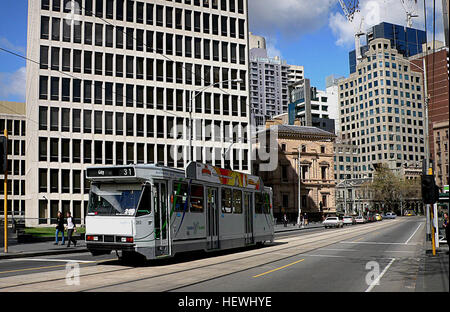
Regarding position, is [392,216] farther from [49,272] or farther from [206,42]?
[49,272]

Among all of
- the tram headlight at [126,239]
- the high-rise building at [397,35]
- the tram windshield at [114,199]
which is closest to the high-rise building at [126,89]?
the tram windshield at [114,199]

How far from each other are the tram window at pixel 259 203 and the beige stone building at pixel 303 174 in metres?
57.3

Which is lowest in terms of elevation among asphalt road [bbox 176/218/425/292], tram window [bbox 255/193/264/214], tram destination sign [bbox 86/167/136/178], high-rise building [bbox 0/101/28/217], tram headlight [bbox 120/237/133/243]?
asphalt road [bbox 176/218/425/292]

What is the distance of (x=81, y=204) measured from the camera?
5706 centimetres

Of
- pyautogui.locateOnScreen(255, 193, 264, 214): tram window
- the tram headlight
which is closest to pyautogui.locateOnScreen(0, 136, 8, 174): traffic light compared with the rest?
the tram headlight

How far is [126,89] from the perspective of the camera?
6025 cm

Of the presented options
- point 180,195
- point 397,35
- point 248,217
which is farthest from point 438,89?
point 397,35

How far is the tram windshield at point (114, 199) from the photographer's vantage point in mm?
15141

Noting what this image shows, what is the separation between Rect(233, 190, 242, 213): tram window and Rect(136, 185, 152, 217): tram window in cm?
655

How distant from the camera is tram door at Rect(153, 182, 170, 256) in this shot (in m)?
15.4

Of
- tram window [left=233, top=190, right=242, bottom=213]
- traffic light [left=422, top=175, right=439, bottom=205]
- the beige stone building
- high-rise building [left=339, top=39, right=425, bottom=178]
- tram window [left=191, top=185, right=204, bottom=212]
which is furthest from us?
high-rise building [left=339, top=39, right=425, bottom=178]

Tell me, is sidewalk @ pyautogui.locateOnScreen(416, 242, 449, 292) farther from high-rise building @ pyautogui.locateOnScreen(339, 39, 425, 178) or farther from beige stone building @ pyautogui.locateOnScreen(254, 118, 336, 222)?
high-rise building @ pyautogui.locateOnScreen(339, 39, 425, 178)
